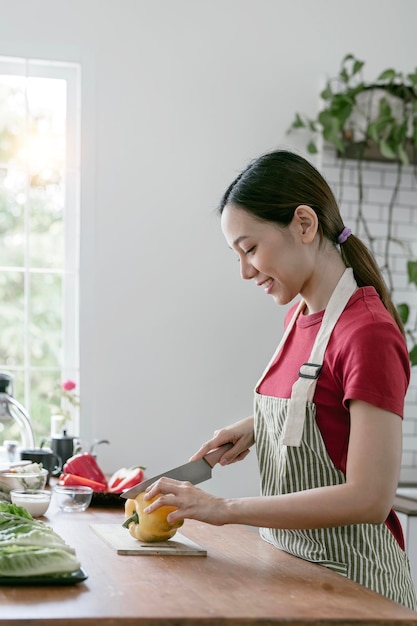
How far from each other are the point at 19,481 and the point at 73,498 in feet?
0.51

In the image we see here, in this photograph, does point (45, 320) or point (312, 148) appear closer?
point (45, 320)

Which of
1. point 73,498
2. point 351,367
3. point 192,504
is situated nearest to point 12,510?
point 192,504

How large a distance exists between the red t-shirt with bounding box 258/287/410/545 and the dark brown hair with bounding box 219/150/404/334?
9 cm

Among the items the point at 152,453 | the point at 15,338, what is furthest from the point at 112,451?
the point at 15,338

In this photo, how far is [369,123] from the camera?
4.46m

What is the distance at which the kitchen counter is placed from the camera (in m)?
1.51

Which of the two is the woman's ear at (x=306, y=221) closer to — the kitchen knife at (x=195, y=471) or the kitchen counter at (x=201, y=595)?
the kitchen knife at (x=195, y=471)

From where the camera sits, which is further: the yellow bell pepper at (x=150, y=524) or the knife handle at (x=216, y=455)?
the knife handle at (x=216, y=455)

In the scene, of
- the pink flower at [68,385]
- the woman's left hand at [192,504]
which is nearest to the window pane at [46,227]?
the pink flower at [68,385]

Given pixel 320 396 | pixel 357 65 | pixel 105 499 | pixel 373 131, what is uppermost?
pixel 357 65

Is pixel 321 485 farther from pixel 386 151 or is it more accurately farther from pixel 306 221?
pixel 386 151

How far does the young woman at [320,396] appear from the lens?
1886mm

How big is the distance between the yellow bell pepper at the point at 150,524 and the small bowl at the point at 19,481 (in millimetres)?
487

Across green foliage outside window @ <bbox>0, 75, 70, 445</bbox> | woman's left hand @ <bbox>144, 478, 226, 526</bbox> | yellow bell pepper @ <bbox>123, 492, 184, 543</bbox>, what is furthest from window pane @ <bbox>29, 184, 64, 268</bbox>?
woman's left hand @ <bbox>144, 478, 226, 526</bbox>
